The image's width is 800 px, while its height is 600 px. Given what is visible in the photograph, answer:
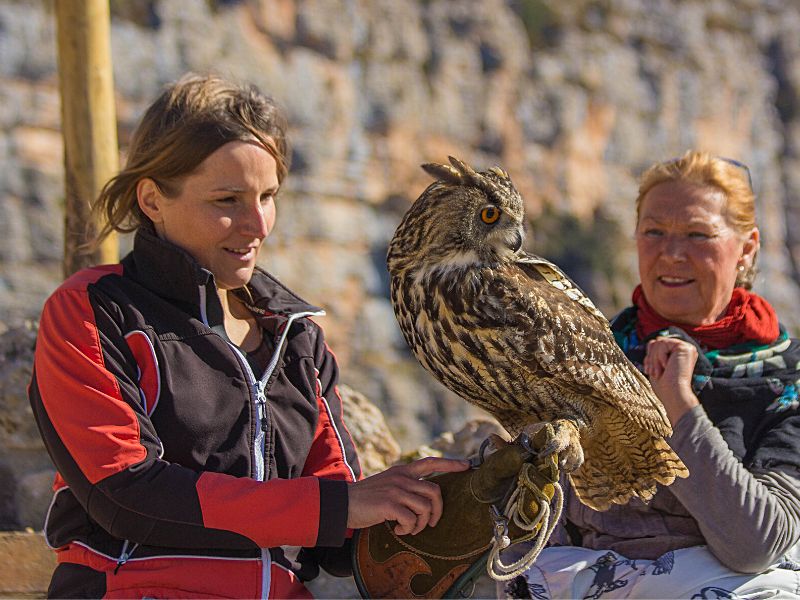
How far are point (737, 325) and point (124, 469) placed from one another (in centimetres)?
162

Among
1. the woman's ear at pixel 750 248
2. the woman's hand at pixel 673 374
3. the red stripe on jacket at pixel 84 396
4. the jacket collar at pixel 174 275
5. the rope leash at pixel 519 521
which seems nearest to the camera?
the red stripe on jacket at pixel 84 396

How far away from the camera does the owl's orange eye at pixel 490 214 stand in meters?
2.07

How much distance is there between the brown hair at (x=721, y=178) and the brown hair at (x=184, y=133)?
1106 millimetres

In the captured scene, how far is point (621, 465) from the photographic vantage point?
2.31 meters

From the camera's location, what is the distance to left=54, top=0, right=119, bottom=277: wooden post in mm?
3297

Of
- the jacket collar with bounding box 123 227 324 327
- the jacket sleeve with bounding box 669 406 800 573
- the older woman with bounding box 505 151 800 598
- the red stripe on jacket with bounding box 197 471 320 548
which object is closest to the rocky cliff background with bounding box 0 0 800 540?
the older woman with bounding box 505 151 800 598

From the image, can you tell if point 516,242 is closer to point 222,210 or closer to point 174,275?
point 222,210

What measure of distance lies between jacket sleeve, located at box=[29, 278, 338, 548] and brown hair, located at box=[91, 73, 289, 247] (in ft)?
1.06

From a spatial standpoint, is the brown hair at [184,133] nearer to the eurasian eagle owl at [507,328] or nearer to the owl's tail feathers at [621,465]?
the eurasian eagle owl at [507,328]

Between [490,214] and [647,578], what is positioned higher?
[490,214]

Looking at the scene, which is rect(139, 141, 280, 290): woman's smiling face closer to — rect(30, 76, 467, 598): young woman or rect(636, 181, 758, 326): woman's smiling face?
rect(30, 76, 467, 598): young woman

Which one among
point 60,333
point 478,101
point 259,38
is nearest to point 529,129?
point 478,101

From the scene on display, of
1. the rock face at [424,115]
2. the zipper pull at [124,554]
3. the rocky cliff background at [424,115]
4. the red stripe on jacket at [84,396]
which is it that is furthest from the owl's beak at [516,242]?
the rock face at [424,115]

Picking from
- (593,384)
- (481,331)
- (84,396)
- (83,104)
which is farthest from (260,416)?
(83,104)
